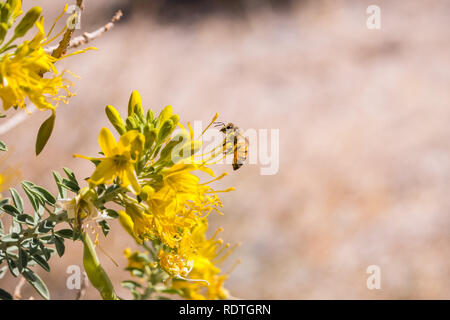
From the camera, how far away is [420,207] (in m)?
5.07

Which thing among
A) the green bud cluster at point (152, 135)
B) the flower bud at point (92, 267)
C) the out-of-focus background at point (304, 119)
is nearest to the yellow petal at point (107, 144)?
the green bud cluster at point (152, 135)

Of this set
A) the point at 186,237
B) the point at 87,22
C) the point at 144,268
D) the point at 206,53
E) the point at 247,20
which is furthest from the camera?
the point at 247,20

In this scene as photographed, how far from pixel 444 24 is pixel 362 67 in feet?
Answer: 5.52

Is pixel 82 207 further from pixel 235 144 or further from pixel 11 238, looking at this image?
pixel 235 144

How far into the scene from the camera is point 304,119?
5.97 metres

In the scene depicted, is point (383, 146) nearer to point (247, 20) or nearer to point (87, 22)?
point (247, 20)

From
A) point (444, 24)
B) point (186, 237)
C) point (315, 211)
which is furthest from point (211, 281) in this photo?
point (444, 24)

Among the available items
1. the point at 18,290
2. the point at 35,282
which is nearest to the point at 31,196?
the point at 35,282

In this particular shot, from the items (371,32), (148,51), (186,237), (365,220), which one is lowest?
(186,237)

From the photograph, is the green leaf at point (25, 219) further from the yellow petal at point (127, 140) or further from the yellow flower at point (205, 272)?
the yellow flower at point (205, 272)

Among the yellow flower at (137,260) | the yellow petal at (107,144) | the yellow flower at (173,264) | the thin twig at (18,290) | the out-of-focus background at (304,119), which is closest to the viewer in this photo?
the yellow petal at (107,144)

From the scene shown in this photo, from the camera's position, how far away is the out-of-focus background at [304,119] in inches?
175

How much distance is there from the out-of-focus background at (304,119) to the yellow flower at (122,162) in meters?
2.45

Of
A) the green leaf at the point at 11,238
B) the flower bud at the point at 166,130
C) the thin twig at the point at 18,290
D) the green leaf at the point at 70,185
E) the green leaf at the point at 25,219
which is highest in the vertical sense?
the flower bud at the point at 166,130
